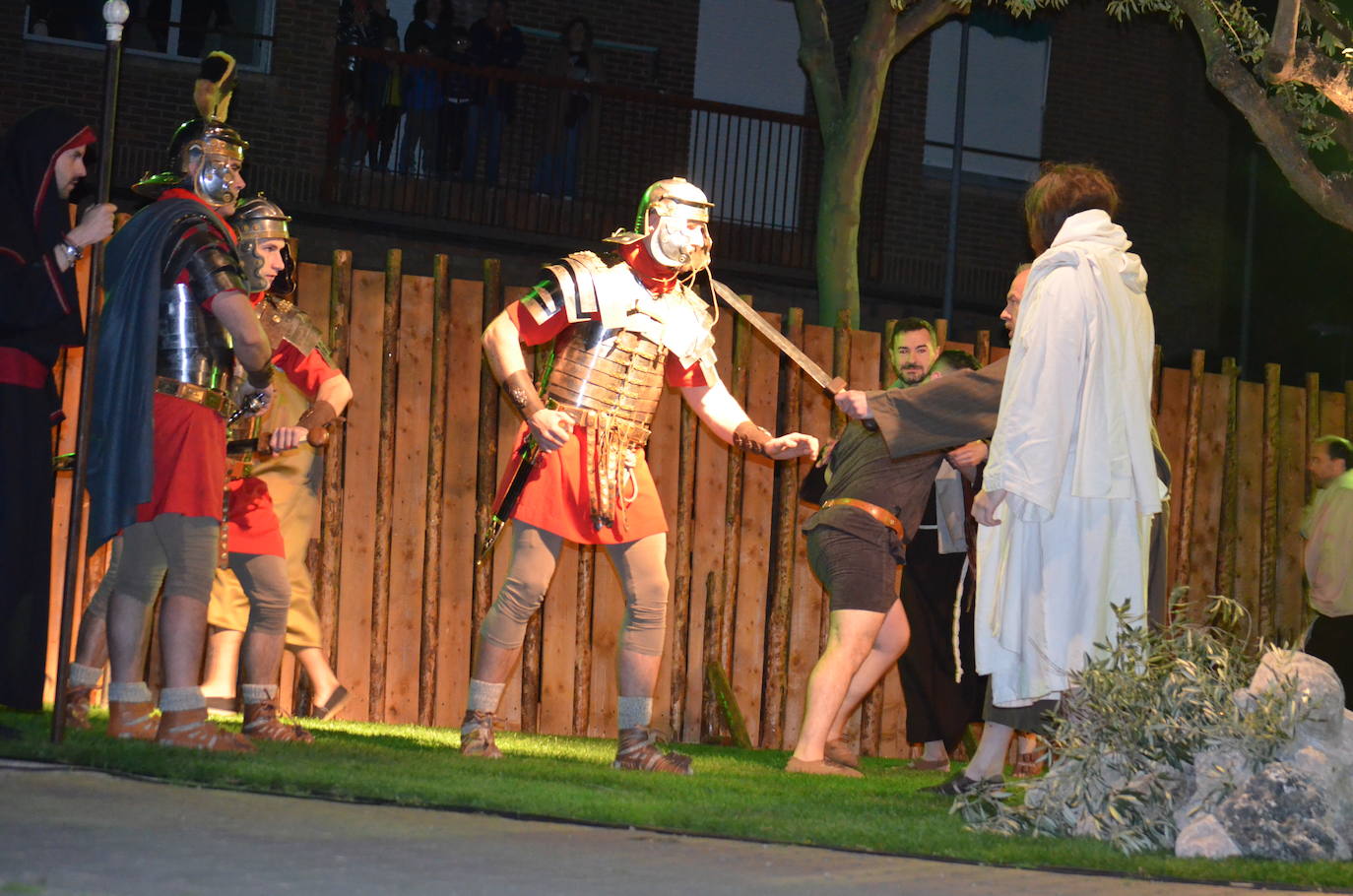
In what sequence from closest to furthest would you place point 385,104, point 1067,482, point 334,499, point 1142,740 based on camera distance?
point 1142,740, point 1067,482, point 334,499, point 385,104

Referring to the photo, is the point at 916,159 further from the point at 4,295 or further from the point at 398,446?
the point at 4,295

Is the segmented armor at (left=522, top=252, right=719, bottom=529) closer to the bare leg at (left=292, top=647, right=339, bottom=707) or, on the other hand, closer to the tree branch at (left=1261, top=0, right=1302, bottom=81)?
the bare leg at (left=292, top=647, right=339, bottom=707)

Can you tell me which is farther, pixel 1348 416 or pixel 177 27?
pixel 177 27

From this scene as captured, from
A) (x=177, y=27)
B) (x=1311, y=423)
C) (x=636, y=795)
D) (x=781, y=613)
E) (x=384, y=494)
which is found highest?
(x=177, y=27)

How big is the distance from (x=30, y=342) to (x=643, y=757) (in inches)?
96.1

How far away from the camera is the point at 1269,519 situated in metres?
9.34

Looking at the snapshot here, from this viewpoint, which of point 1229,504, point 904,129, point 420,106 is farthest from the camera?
point 904,129

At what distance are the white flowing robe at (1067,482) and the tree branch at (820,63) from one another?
5855mm

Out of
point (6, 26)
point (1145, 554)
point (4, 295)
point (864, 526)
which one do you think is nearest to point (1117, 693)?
point (1145, 554)

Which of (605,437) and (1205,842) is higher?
→ (605,437)

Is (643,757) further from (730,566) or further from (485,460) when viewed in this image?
(730,566)

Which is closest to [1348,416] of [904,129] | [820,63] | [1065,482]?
[820,63]

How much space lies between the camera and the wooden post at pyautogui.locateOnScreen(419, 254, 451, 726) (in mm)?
7793

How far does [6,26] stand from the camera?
44.5 ft
